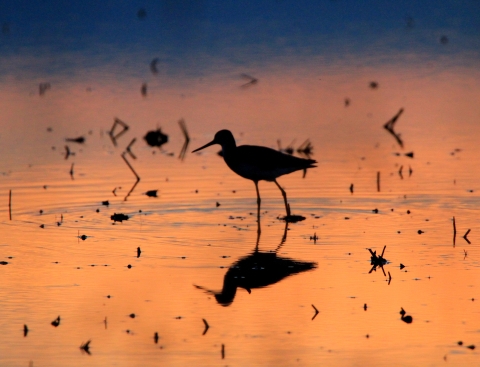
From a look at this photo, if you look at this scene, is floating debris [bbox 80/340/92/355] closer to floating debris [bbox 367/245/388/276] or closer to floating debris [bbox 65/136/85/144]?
floating debris [bbox 367/245/388/276]

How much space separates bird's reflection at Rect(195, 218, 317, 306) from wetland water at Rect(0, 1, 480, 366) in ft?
0.11

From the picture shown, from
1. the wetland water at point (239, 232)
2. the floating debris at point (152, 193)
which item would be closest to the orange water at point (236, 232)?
the wetland water at point (239, 232)

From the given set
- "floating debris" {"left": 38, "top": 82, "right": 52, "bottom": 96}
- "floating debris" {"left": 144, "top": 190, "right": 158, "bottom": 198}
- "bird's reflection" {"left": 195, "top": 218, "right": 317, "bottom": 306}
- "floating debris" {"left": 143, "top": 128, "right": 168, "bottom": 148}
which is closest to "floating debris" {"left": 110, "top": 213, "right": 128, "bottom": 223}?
"floating debris" {"left": 144, "top": 190, "right": 158, "bottom": 198}

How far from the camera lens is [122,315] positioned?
896 centimetres

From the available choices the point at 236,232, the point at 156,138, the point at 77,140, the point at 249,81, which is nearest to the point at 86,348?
the point at 236,232

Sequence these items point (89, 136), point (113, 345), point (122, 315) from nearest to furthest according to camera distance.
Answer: point (113, 345)
point (122, 315)
point (89, 136)

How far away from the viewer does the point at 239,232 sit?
12.1 meters

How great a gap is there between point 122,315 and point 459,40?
2122cm

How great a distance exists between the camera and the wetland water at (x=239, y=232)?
27.2ft

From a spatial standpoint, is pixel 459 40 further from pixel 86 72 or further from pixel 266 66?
pixel 86 72

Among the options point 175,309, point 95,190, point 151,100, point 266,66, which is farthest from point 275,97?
point 175,309

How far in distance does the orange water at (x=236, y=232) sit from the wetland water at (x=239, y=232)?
3 cm

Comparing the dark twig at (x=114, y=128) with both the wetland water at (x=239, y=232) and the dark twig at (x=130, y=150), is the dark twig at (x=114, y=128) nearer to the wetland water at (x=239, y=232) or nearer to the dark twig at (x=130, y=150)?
the wetland water at (x=239, y=232)

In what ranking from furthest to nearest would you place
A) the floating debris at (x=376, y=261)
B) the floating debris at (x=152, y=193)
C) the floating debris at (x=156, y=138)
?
the floating debris at (x=156, y=138) < the floating debris at (x=152, y=193) < the floating debris at (x=376, y=261)
